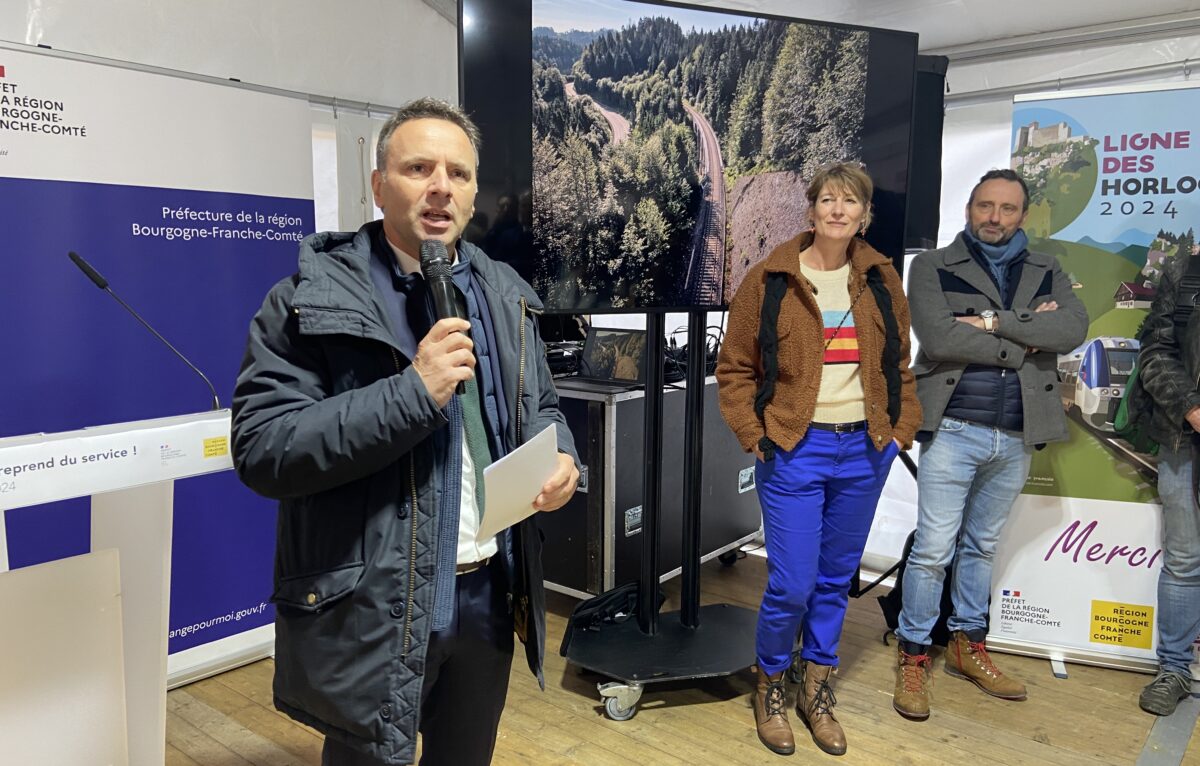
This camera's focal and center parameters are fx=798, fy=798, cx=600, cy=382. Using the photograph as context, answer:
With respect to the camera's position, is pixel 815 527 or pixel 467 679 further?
pixel 815 527

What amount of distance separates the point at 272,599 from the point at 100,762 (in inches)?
45.6

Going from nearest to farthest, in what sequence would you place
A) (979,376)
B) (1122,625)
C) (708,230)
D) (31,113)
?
(31,113) → (708,230) → (979,376) → (1122,625)

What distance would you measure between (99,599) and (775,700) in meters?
1.91

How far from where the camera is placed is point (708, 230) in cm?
258

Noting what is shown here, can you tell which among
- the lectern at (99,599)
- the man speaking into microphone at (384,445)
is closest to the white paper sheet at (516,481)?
the man speaking into microphone at (384,445)

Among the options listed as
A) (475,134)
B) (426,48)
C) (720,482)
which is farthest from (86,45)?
(720,482)

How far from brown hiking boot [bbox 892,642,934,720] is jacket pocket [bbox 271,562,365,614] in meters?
2.17

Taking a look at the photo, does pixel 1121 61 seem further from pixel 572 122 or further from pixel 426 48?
pixel 426 48

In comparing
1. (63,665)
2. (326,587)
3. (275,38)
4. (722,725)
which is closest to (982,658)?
(722,725)

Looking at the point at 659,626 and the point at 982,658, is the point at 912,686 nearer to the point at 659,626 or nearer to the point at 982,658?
the point at 982,658

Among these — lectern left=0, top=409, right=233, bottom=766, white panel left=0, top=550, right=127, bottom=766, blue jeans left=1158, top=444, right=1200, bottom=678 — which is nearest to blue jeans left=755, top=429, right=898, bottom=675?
blue jeans left=1158, top=444, right=1200, bottom=678

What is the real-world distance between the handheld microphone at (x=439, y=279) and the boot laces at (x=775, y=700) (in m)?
1.80

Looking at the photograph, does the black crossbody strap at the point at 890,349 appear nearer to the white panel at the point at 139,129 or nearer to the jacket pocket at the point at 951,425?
the jacket pocket at the point at 951,425

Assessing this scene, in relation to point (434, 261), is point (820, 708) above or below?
below
